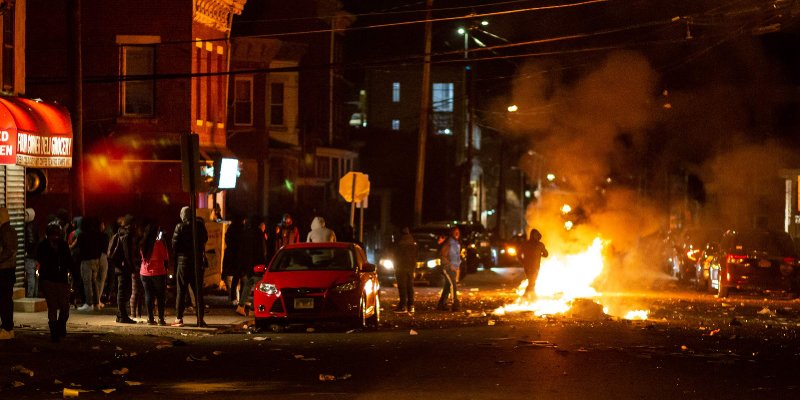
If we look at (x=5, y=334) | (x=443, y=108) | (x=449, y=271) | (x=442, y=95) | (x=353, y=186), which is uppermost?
(x=442, y=95)

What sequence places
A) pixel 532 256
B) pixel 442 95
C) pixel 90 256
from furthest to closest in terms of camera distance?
pixel 442 95 < pixel 532 256 < pixel 90 256

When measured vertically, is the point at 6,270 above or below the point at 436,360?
above

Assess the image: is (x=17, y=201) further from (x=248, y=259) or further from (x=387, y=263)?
(x=387, y=263)

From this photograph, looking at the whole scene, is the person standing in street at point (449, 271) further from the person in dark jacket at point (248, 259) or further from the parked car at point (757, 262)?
the parked car at point (757, 262)

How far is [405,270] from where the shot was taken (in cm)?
2377

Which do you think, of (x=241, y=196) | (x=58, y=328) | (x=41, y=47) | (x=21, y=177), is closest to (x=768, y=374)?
(x=58, y=328)

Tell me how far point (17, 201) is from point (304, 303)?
7.40m

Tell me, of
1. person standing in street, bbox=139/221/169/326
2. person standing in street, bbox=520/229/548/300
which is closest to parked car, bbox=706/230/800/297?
person standing in street, bbox=520/229/548/300

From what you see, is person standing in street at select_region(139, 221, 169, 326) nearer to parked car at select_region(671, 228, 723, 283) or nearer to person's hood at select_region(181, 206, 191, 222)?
person's hood at select_region(181, 206, 191, 222)

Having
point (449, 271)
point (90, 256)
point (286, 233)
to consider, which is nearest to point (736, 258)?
point (449, 271)

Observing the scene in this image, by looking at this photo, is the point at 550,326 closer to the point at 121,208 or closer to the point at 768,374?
the point at 768,374

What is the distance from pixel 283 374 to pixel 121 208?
19.9 metres

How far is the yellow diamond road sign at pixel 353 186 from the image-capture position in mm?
31156

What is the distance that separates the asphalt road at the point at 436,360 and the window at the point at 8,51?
6478 millimetres
